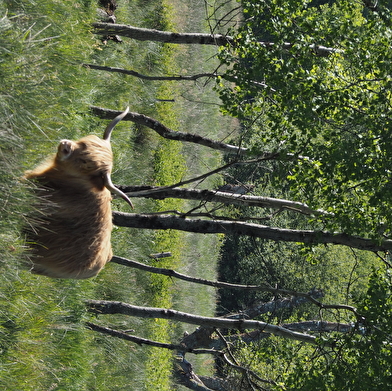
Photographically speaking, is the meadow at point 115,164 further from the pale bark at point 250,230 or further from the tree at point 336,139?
the tree at point 336,139

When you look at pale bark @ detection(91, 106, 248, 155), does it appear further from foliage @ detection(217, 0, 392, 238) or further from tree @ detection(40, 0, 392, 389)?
foliage @ detection(217, 0, 392, 238)

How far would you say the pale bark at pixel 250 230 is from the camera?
7729 mm

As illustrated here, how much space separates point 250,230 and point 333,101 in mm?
2477

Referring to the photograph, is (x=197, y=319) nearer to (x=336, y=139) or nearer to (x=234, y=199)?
(x=234, y=199)

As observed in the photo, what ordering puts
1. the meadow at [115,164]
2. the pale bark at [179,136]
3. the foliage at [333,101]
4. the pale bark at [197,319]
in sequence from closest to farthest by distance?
1. the meadow at [115,164]
2. the foliage at [333,101]
3. the pale bark at [197,319]
4. the pale bark at [179,136]

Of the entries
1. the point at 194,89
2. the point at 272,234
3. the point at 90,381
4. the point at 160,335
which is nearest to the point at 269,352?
the point at 272,234

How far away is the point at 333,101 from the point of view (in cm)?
678

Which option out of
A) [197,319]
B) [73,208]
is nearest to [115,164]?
[197,319]

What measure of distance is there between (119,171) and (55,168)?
6921 millimetres

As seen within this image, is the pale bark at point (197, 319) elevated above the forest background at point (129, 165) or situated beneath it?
situated beneath

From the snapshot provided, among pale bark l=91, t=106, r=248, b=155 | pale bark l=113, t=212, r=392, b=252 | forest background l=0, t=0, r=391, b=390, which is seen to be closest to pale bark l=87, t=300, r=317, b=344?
forest background l=0, t=0, r=391, b=390

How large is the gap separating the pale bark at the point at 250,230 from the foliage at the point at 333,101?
391 mm

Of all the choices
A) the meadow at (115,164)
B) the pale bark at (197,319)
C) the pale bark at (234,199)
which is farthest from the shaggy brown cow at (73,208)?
the pale bark at (197,319)

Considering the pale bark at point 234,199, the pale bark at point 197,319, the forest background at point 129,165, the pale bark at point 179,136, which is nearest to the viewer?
the forest background at point 129,165
